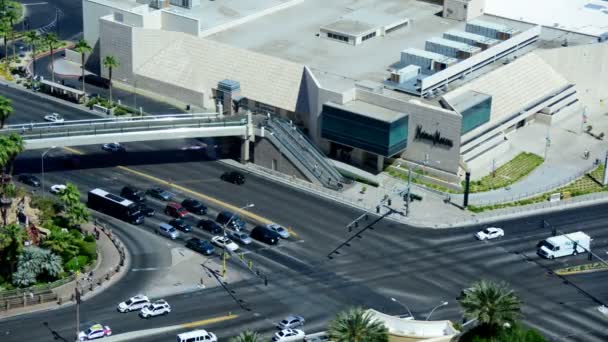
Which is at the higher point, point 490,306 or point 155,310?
point 490,306

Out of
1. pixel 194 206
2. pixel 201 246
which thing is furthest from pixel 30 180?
pixel 201 246

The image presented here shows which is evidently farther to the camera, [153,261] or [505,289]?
[153,261]

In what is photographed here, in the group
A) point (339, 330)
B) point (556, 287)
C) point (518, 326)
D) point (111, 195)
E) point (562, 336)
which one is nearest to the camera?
point (339, 330)

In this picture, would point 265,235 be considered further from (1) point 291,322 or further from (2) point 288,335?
(2) point 288,335

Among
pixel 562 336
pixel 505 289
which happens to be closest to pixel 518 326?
pixel 505 289

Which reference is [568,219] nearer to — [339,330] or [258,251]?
[258,251]

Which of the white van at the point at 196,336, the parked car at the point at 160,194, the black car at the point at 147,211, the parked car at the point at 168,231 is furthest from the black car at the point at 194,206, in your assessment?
the white van at the point at 196,336

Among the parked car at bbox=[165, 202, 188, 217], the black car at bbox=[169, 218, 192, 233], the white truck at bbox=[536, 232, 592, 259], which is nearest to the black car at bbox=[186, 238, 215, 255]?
the black car at bbox=[169, 218, 192, 233]

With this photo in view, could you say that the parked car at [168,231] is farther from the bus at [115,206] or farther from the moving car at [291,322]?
the moving car at [291,322]
